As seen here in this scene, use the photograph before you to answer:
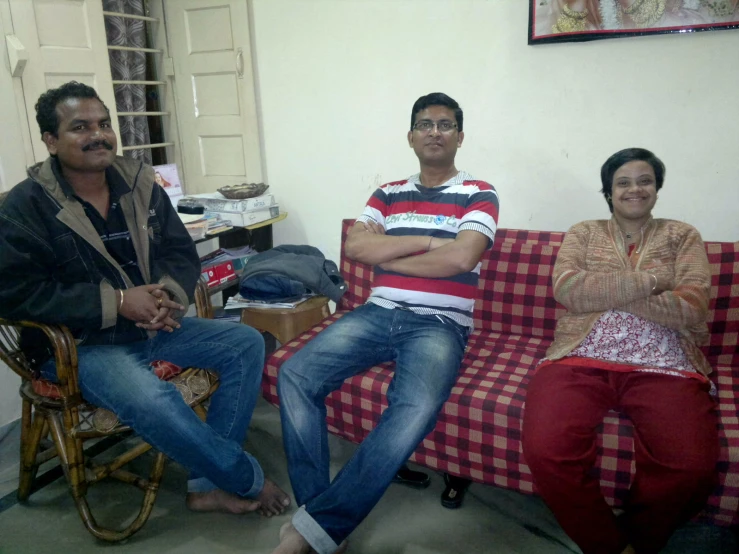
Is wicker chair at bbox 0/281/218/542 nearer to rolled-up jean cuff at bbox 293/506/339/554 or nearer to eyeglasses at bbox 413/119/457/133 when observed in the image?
rolled-up jean cuff at bbox 293/506/339/554

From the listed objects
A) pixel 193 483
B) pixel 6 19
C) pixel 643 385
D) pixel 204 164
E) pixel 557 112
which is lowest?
pixel 193 483

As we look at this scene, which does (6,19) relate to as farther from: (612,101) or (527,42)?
(612,101)

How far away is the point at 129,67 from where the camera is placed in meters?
3.34

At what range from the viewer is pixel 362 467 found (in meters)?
1.55

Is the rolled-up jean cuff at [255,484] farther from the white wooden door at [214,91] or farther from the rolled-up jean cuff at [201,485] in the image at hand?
the white wooden door at [214,91]

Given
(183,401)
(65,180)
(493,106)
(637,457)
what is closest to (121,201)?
(65,180)

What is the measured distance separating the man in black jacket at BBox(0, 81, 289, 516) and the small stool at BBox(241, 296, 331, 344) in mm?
399

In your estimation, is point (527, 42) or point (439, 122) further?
point (527, 42)

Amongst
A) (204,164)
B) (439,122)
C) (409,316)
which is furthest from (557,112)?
(204,164)

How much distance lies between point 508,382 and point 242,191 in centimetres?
166

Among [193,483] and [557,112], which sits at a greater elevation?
[557,112]

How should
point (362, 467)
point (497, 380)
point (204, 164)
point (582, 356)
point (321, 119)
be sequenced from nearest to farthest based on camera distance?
point (362, 467)
point (582, 356)
point (497, 380)
point (321, 119)
point (204, 164)

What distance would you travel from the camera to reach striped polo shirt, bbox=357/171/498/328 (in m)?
1.97

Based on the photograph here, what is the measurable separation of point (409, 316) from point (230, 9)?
6.60ft
